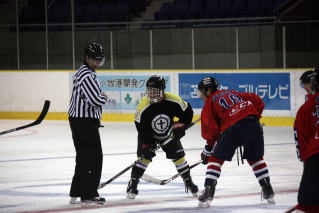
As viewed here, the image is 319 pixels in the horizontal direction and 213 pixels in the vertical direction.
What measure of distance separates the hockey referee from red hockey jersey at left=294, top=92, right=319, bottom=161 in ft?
7.78

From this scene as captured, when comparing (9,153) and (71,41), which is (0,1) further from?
(9,153)


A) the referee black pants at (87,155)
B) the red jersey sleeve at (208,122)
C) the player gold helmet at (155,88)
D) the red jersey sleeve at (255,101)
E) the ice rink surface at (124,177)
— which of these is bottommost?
the ice rink surface at (124,177)

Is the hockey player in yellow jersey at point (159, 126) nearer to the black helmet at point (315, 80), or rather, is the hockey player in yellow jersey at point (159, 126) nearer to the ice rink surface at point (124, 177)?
the ice rink surface at point (124, 177)

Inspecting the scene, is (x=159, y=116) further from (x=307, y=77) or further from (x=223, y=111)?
(x=307, y=77)

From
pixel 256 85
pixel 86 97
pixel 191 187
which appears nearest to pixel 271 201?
pixel 191 187

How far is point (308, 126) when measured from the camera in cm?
468

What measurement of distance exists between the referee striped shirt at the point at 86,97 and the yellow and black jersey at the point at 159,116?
1.50 ft

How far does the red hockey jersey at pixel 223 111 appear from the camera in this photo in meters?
6.44

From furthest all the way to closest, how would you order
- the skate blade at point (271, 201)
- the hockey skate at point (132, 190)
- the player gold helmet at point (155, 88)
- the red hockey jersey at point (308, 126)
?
the hockey skate at point (132, 190) < the player gold helmet at point (155, 88) < the skate blade at point (271, 201) < the red hockey jersey at point (308, 126)

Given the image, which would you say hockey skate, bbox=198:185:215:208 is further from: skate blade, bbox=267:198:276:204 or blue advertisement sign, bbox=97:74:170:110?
blue advertisement sign, bbox=97:74:170:110

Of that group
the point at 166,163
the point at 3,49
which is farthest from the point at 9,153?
the point at 3,49

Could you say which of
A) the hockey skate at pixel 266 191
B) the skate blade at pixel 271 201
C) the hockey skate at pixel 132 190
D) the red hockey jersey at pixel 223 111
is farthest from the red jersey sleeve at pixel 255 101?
the hockey skate at pixel 132 190

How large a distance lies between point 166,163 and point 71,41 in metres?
7.36

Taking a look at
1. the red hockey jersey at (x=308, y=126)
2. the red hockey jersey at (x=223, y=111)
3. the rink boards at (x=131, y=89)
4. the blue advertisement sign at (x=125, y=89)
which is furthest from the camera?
the blue advertisement sign at (x=125, y=89)
